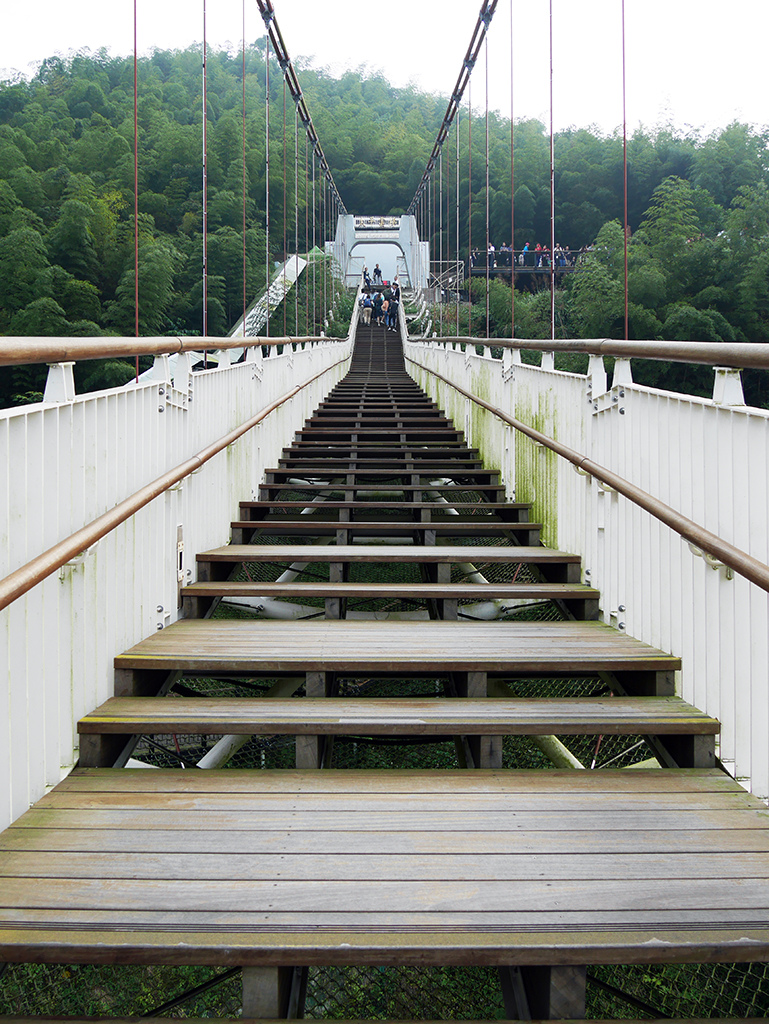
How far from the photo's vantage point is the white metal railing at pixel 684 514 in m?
2.31

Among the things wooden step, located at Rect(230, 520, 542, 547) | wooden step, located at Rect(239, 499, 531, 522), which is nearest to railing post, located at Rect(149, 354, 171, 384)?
wooden step, located at Rect(230, 520, 542, 547)

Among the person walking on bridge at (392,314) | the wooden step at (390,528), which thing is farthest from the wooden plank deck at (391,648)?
the person walking on bridge at (392,314)

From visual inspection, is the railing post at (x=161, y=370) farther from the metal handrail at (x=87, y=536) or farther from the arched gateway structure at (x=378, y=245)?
the arched gateway structure at (x=378, y=245)

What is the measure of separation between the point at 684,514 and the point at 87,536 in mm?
1745

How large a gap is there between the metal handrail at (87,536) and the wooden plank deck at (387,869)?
57cm

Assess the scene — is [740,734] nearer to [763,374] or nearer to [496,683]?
[496,683]

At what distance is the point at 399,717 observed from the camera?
256 centimetres

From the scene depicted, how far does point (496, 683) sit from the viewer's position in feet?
11.7

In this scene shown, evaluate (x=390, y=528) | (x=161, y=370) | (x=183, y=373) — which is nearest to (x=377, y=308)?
(x=390, y=528)

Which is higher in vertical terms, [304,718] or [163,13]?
[163,13]

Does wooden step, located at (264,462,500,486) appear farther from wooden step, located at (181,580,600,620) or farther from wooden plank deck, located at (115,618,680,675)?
wooden plank deck, located at (115,618,680,675)

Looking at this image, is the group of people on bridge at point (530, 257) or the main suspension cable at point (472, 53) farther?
the group of people on bridge at point (530, 257)

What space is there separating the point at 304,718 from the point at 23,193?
42.8 meters

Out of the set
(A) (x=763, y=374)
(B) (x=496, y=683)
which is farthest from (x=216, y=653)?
(A) (x=763, y=374)
